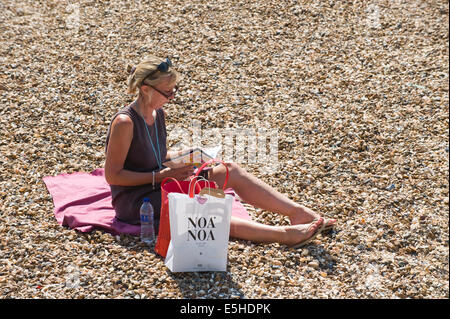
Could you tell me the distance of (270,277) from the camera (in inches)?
149

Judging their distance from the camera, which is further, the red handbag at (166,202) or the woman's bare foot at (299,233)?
the woman's bare foot at (299,233)

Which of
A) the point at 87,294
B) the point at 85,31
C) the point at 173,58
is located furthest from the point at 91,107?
the point at 87,294

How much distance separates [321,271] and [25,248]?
2.05 meters

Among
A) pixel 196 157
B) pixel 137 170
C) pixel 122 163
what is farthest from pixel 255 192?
pixel 122 163

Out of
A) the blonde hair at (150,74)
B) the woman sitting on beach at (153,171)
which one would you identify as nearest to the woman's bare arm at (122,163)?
the woman sitting on beach at (153,171)

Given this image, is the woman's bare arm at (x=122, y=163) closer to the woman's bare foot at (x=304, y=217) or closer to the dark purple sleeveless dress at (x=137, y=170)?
the dark purple sleeveless dress at (x=137, y=170)

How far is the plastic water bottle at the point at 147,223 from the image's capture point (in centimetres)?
407

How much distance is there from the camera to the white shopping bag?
140 inches

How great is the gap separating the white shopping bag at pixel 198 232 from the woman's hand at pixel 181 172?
46 centimetres

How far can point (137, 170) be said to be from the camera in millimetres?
4227

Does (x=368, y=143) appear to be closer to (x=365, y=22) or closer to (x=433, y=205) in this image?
(x=433, y=205)

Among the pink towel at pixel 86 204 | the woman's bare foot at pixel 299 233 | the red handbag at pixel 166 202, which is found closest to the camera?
the red handbag at pixel 166 202

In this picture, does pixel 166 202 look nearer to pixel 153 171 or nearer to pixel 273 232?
pixel 153 171

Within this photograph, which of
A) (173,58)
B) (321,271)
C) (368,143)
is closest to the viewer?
(321,271)
